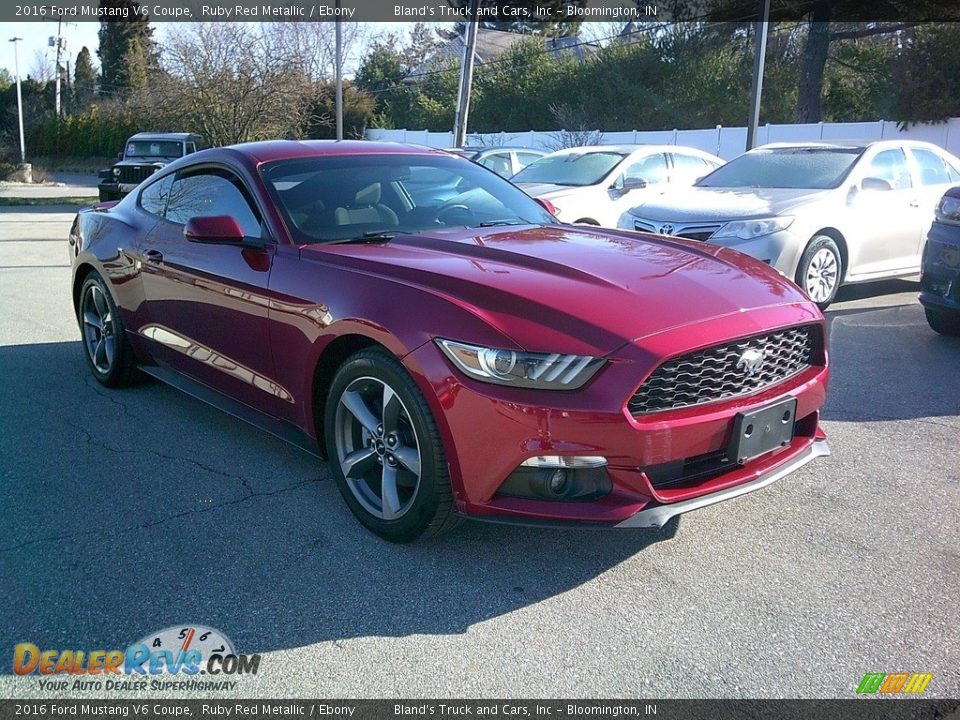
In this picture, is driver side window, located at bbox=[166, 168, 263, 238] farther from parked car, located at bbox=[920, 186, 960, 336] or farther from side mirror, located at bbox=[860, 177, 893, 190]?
side mirror, located at bbox=[860, 177, 893, 190]

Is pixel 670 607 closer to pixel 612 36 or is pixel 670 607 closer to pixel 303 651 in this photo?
pixel 303 651

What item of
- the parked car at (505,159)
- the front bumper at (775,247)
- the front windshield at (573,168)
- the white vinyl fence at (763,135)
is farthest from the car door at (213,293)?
the white vinyl fence at (763,135)

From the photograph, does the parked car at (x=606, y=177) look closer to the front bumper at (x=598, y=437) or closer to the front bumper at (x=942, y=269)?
the front bumper at (x=942, y=269)

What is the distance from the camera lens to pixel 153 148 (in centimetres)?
2133

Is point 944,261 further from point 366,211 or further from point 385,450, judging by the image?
point 385,450

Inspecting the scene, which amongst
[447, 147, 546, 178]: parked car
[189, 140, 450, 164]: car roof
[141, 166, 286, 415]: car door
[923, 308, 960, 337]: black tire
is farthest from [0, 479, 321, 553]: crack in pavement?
[447, 147, 546, 178]: parked car

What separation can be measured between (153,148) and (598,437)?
68.8 ft

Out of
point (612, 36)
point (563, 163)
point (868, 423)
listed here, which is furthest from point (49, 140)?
point (868, 423)

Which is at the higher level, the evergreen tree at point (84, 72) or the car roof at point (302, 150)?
the evergreen tree at point (84, 72)

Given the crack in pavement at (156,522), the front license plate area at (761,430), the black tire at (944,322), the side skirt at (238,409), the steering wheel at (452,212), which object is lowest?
the crack in pavement at (156,522)

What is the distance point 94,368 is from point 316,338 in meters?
2.89

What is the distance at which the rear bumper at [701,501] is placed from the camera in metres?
2.94

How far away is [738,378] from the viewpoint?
3.20m

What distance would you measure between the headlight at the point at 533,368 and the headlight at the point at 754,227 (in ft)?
17.4
